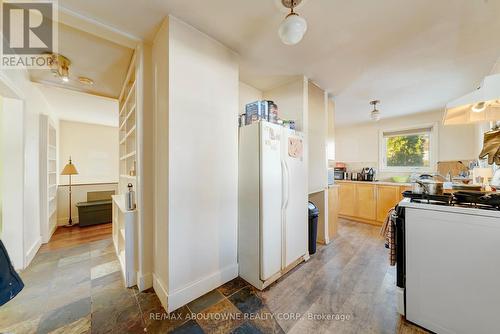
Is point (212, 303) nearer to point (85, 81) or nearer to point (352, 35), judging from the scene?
point (352, 35)

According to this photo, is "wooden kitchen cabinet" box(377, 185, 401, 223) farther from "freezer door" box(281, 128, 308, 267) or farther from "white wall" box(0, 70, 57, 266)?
"white wall" box(0, 70, 57, 266)

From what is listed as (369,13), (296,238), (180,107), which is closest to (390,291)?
(296,238)

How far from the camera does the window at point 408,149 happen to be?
396 cm

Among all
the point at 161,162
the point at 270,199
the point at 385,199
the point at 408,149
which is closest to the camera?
the point at 161,162

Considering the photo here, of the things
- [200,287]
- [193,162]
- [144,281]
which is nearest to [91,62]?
[193,162]

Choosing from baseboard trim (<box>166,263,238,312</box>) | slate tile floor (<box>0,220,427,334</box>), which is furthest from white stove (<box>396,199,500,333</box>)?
baseboard trim (<box>166,263,238,312</box>)

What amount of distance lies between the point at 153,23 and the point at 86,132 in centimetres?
465

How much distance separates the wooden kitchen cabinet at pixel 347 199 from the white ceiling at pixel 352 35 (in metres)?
2.40

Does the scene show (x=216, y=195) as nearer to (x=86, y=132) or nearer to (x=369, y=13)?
(x=369, y=13)

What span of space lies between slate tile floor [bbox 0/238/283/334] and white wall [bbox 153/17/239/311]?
131 millimetres

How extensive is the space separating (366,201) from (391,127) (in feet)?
6.36

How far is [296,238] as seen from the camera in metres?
2.25

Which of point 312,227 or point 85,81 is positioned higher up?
point 85,81

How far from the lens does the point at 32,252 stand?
2441 millimetres
